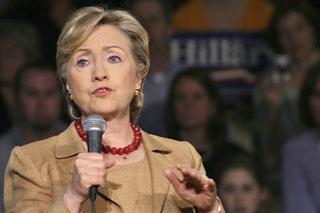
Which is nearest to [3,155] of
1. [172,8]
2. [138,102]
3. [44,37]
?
[44,37]

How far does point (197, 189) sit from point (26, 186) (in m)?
0.42

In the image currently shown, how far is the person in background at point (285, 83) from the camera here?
521 centimetres

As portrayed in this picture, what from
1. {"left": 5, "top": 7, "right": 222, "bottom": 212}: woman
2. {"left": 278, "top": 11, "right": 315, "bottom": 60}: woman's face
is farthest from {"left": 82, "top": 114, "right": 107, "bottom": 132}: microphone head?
{"left": 278, "top": 11, "right": 315, "bottom": 60}: woman's face

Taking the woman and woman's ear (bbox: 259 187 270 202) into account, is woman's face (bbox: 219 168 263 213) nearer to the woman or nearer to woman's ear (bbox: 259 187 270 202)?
woman's ear (bbox: 259 187 270 202)

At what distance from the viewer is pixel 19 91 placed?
16.2ft

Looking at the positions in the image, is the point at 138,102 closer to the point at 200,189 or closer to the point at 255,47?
the point at 200,189

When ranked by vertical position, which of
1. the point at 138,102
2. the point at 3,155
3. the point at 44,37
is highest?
the point at 138,102

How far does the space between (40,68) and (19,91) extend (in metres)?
0.14

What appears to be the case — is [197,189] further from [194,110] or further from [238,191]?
[194,110]

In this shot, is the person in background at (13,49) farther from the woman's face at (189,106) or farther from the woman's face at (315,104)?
the woman's face at (315,104)

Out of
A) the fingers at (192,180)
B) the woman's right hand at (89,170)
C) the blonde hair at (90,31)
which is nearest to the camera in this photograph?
the woman's right hand at (89,170)

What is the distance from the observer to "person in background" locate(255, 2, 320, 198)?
17.1 feet

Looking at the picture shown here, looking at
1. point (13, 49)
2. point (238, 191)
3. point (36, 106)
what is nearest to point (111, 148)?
point (238, 191)

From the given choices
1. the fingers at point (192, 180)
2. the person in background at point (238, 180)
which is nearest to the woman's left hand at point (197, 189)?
the fingers at point (192, 180)
